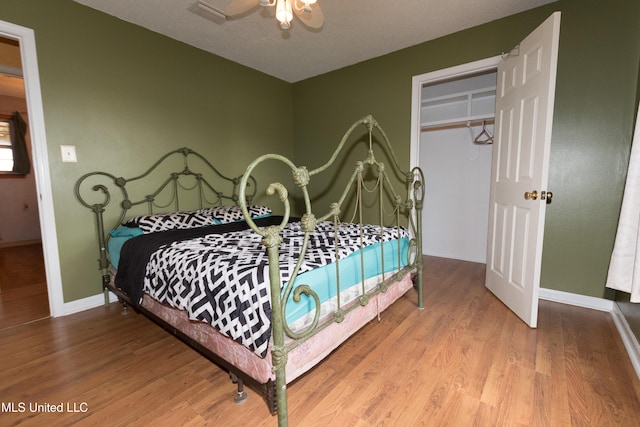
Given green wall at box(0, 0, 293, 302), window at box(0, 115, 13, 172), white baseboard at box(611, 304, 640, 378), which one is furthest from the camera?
window at box(0, 115, 13, 172)

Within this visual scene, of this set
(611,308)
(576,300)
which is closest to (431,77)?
(576,300)

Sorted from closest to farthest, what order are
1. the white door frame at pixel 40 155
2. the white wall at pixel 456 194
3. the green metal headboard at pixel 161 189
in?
the white door frame at pixel 40 155 → the green metal headboard at pixel 161 189 → the white wall at pixel 456 194

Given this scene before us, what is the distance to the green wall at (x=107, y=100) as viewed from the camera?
7.01ft

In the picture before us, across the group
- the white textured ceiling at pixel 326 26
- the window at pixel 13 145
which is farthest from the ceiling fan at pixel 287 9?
the window at pixel 13 145

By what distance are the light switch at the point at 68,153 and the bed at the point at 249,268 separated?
0.15 meters

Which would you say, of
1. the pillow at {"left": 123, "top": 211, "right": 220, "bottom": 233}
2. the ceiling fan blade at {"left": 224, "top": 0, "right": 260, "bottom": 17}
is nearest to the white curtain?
the ceiling fan blade at {"left": 224, "top": 0, "right": 260, "bottom": 17}

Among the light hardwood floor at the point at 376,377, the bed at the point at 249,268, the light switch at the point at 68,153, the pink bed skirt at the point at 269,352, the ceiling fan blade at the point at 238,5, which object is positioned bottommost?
the light hardwood floor at the point at 376,377

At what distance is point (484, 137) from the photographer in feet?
11.4

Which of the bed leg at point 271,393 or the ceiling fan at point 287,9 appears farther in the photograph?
the ceiling fan at point 287,9

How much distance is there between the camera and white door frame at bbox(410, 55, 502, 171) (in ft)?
8.44

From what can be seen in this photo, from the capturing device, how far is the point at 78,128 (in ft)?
7.41

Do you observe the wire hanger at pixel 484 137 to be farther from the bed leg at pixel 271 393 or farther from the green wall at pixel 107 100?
Result: the bed leg at pixel 271 393

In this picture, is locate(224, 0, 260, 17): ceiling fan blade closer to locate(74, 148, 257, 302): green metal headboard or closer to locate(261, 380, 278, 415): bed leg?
locate(74, 148, 257, 302): green metal headboard

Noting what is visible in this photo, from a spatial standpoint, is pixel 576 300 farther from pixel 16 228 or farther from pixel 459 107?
pixel 16 228
